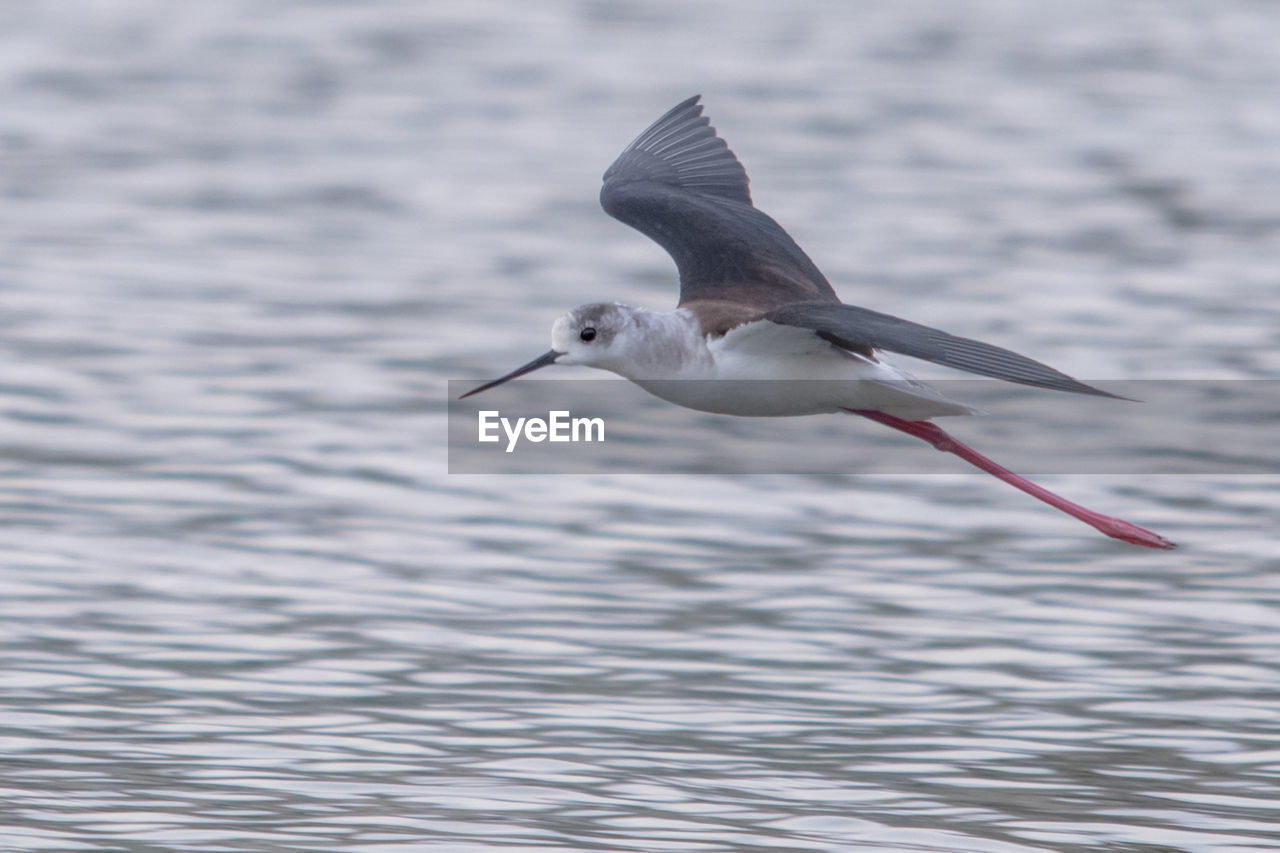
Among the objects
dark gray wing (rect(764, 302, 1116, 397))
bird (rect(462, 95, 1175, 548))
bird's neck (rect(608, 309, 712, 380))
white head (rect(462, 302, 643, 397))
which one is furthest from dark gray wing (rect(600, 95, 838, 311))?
dark gray wing (rect(764, 302, 1116, 397))

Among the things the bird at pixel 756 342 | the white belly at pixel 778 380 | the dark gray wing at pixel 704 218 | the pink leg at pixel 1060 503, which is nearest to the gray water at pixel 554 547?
the pink leg at pixel 1060 503

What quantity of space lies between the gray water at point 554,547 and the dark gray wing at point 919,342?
5.39ft

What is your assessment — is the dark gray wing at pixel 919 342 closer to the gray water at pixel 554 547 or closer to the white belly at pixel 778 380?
the white belly at pixel 778 380

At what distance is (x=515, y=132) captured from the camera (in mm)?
23969

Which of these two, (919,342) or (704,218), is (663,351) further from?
(704,218)

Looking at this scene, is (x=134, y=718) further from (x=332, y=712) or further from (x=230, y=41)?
(x=230, y=41)

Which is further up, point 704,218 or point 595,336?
point 704,218

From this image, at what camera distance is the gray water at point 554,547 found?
8516 mm

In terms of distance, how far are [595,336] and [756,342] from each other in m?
0.59

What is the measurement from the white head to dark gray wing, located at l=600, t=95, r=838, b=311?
2.38 feet

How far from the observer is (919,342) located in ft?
25.4

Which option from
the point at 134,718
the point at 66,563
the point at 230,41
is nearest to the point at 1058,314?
the point at 66,563

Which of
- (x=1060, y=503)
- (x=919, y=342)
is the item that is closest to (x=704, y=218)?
(x=1060, y=503)

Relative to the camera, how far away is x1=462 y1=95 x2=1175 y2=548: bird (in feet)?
26.5
